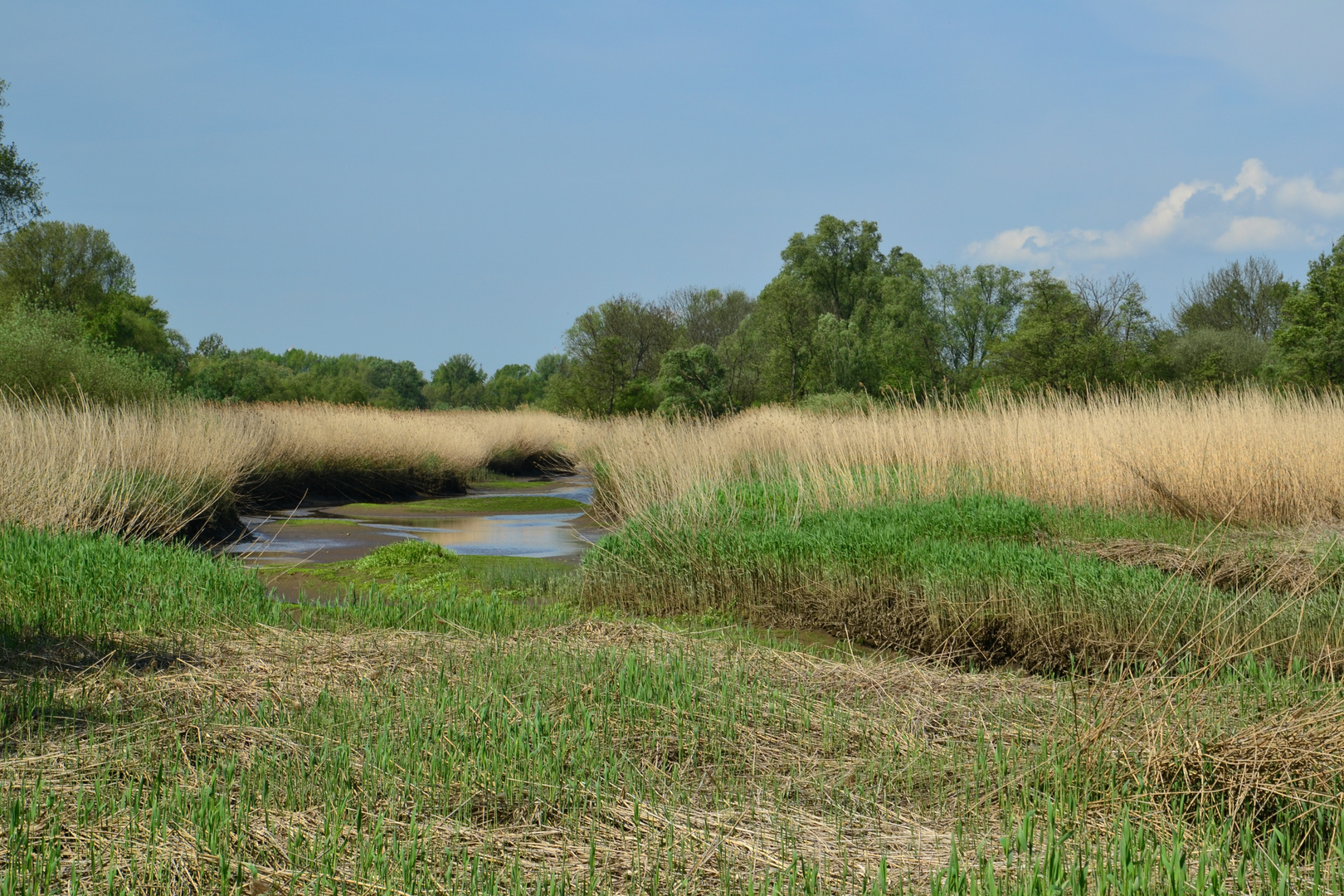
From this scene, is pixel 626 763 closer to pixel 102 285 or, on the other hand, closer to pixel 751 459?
pixel 751 459

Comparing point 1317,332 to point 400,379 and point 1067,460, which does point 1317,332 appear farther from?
point 400,379

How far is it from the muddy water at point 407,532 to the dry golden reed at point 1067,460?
1629 millimetres

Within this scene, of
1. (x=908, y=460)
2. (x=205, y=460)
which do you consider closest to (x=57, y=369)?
(x=205, y=460)

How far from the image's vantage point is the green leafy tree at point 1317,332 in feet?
79.9

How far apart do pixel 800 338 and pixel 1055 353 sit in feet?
25.7

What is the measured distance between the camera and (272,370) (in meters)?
57.3

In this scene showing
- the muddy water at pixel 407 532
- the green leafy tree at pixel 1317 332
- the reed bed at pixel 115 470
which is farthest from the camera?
the green leafy tree at pixel 1317 332

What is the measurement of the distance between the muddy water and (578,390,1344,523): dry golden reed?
163 centimetres

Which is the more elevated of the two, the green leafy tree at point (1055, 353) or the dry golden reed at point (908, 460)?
the green leafy tree at point (1055, 353)

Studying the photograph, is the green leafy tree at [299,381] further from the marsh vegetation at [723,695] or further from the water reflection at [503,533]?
the marsh vegetation at [723,695]

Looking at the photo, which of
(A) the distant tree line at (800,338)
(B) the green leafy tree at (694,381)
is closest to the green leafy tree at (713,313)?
(A) the distant tree line at (800,338)

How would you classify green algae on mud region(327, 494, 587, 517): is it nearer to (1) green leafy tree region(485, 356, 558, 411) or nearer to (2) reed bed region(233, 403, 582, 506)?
(2) reed bed region(233, 403, 582, 506)

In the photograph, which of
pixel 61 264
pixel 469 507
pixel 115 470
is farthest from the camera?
pixel 61 264

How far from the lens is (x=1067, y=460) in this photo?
1127 cm
